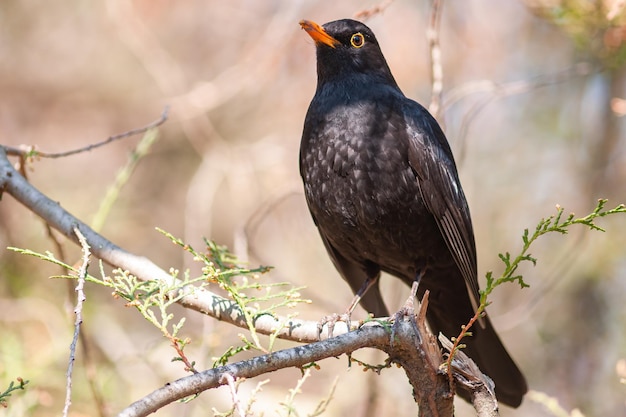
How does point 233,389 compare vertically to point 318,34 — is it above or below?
below

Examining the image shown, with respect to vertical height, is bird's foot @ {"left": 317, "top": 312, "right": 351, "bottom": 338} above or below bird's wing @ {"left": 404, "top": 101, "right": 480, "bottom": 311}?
below

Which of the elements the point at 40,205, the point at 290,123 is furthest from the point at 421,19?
the point at 40,205

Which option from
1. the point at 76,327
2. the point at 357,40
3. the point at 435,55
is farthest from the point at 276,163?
the point at 76,327

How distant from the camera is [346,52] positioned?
174 inches

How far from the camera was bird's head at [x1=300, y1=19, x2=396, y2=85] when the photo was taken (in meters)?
4.39

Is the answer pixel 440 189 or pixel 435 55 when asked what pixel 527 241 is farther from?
pixel 435 55

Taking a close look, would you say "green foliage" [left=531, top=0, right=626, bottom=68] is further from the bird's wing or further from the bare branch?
the bare branch

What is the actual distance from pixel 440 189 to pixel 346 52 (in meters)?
1.02

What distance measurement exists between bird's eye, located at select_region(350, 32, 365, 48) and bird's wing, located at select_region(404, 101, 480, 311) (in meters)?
0.55

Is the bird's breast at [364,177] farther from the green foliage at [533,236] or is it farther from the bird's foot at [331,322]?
the green foliage at [533,236]

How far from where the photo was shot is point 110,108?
8953 millimetres

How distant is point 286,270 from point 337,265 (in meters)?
2.91

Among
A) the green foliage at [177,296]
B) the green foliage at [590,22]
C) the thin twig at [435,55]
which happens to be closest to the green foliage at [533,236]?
the green foliage at [177,296]

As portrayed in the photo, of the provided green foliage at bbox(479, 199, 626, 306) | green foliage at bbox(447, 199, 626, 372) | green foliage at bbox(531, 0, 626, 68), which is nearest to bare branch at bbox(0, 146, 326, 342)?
green foliage at bbox(447, 199, 626, 372)
